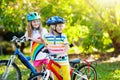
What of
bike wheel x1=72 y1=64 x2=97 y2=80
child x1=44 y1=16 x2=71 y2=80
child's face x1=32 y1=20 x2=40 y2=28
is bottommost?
bike wheel x1=72 y1=64 x2=97 y2=80

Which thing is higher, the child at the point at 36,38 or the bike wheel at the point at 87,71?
the child at the point at 36,38

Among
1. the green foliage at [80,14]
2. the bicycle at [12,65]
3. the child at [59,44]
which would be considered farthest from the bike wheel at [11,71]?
the green foliage at [80,14]

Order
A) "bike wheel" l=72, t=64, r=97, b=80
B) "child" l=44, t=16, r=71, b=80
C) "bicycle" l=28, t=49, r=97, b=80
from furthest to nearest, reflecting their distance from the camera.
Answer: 1. "bike wheel" l=72, t=64, r=97, b=80
2. "child" l=44, t=16, r=71, b=80
3. "bicycle" l=28, t=49, r=97, b=80

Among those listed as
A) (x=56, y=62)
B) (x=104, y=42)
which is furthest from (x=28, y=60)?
(x=104, y=42)

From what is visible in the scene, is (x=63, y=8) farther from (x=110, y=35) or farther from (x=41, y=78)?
(x=41, y=78)

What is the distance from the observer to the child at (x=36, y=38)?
8.04m

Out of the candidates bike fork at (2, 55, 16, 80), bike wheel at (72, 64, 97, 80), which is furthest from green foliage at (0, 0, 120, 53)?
bike fork at (2, 55, 16, 80)

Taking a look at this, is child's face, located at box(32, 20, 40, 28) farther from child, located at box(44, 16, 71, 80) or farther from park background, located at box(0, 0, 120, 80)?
park background, located at box(0, 0, 120, 80)

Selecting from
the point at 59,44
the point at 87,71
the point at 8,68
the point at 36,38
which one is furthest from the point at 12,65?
the point at 87,71

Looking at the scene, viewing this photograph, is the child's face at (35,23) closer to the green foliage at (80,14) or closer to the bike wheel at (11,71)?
the bike wheel at (11,71)

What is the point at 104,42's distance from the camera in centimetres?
1677

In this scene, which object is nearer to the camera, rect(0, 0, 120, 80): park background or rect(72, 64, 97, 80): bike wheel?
rect(72, 64, 97, 80): bike wheel

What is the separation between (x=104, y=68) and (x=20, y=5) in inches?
182

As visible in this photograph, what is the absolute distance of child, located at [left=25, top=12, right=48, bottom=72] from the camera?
8.04 metres
